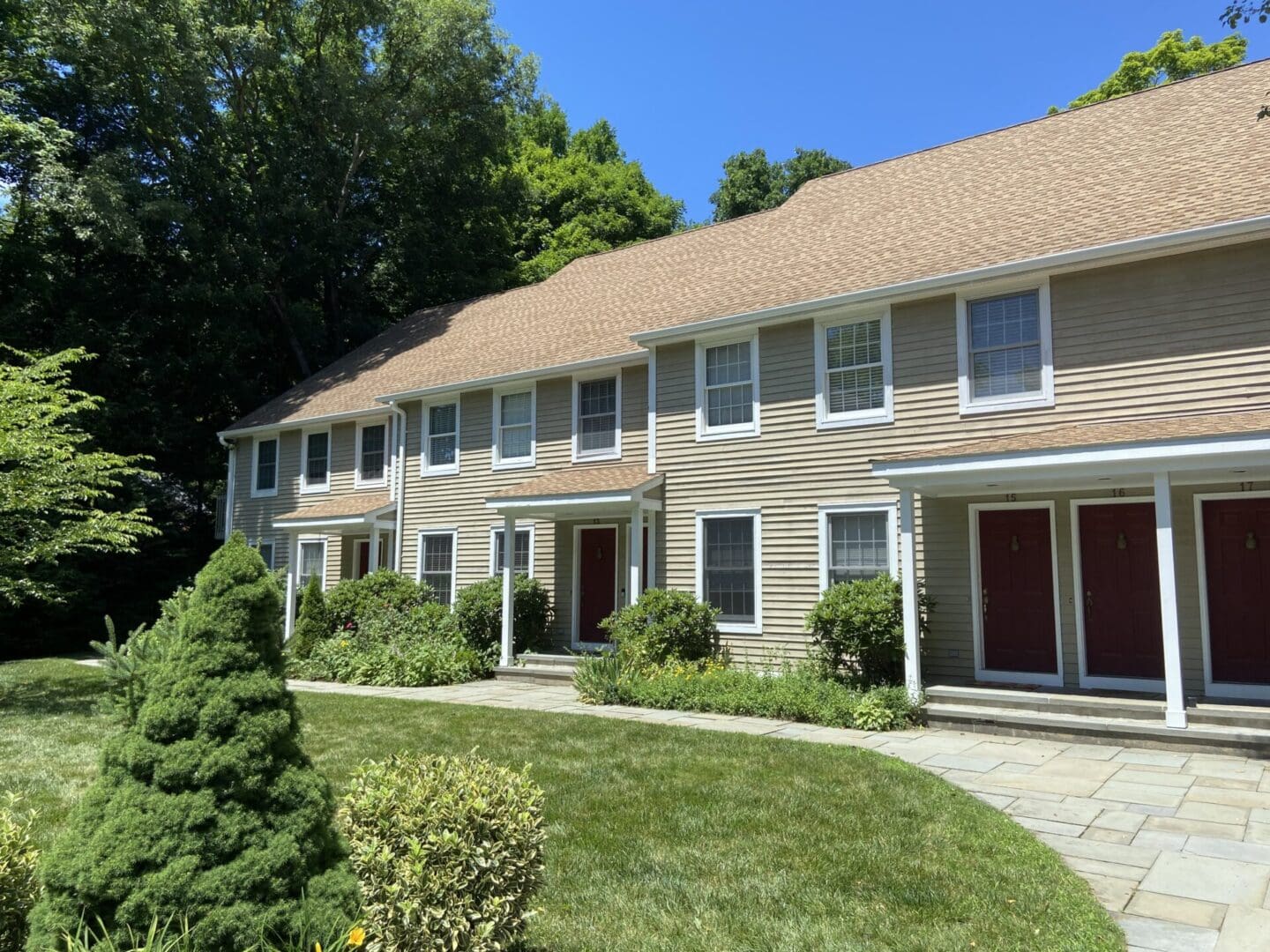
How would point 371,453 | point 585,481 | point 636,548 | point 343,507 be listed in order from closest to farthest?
1. point 636,548
2. point 585,481
3. point 343,507
4. point 371,453

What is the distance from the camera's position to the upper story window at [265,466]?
21.4m

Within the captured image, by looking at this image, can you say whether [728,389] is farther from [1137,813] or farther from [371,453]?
[371,453]

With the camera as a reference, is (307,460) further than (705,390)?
Yes

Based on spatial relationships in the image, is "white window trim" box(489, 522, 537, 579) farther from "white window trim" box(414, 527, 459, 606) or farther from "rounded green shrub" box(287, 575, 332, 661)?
"rounded green shrub" box(287, 575, 332, 661)

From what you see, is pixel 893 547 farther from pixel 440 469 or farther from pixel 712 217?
pixel 712 217

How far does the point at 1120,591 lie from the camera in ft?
32.7

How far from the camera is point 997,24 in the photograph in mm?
15703

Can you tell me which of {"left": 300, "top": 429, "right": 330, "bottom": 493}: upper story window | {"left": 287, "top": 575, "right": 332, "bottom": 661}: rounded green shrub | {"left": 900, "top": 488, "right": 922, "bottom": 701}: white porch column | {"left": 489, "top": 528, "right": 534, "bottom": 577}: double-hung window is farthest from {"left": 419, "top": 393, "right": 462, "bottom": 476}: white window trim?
{"left": 900, "top": 488, "right": 922, "bottom": 701}: white porch column

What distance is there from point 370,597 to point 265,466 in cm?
785

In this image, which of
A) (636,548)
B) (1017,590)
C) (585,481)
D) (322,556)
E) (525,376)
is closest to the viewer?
(1017,590)

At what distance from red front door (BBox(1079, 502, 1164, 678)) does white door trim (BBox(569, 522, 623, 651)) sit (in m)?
7.40

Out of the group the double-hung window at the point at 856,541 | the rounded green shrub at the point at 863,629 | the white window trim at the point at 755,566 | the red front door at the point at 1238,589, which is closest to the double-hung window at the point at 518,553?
the white window trim at the point at 755,566

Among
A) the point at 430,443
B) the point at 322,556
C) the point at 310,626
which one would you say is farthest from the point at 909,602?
the point at 322,556

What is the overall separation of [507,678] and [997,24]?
1509cm
